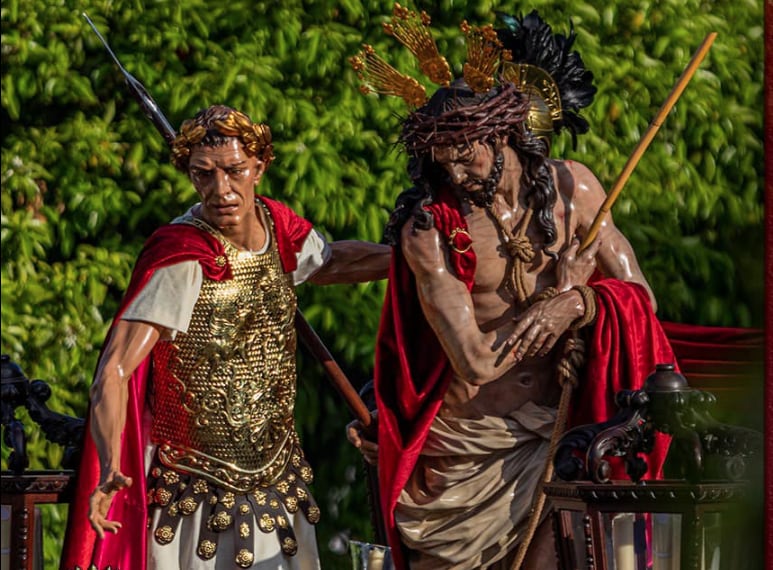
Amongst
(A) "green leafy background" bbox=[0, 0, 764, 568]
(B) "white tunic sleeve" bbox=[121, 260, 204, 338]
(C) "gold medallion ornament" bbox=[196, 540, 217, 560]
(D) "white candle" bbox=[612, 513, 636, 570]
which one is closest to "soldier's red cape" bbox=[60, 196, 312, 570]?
(B) "white tunic sleeve" bbox=[121, 260, 204, 338]

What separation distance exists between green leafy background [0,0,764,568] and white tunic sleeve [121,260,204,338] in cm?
154

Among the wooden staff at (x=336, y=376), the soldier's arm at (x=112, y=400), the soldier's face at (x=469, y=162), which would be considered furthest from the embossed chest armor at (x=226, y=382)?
the soldier's face at (x=469, y=162)

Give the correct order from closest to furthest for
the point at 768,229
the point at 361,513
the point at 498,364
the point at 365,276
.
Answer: the point at 768,229
the point at 498,364
the point at 365,276
the point at 361,513

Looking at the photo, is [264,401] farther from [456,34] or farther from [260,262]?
[456,34]

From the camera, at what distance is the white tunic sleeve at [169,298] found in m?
4.98

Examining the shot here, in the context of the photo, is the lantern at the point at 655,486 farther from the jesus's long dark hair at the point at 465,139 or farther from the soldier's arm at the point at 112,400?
the soldier's arm at the point at 112,400

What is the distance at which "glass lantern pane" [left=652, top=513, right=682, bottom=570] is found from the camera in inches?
175

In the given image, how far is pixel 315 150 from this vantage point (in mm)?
6711

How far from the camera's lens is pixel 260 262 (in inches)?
201

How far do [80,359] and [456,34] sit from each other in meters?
1.54

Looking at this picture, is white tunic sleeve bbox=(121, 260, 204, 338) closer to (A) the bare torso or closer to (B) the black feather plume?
(A) the bare torso

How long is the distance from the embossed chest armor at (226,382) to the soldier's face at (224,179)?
68mm

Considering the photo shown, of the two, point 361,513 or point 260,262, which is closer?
point 260,262


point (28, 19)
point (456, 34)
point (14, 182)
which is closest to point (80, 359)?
point (14, 182)
